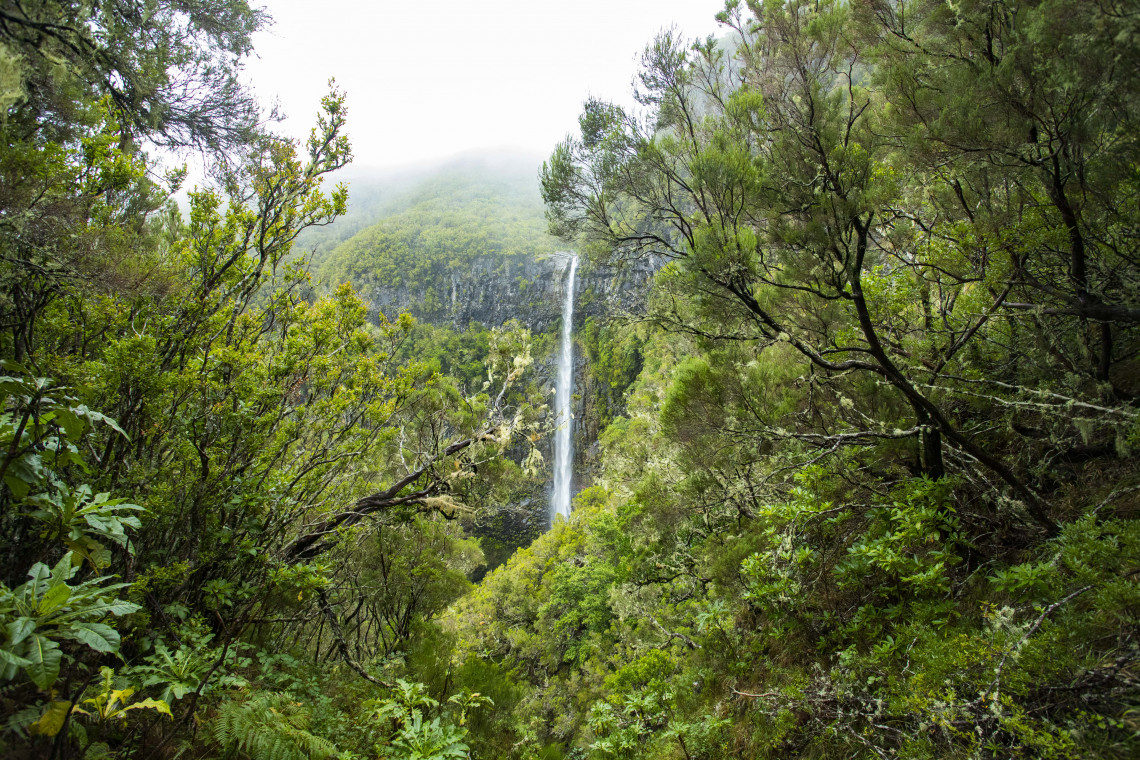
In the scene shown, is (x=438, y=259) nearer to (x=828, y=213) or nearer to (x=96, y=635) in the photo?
(x=828, y=213)

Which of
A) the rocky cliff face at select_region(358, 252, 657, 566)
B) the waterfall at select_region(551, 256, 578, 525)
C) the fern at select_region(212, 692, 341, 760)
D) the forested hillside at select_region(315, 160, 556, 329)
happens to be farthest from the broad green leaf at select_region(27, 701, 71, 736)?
the forested hillside at select_region(315, 160, 556, 329)

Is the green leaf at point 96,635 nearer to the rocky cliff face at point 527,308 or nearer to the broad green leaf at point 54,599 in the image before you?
the broad green leaf at point 54,599

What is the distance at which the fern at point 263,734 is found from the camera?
2.00 m

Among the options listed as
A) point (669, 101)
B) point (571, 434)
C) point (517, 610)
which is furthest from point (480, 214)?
point (669, 101)

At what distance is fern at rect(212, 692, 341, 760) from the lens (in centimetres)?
200

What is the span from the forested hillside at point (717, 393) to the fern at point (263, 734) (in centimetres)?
2

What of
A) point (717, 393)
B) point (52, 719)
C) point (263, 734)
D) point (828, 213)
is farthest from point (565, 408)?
point (52, 719)

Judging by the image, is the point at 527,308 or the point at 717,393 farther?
the point at 527,308

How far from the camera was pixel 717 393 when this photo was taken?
194 inches

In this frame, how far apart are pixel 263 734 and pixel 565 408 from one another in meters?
29.3

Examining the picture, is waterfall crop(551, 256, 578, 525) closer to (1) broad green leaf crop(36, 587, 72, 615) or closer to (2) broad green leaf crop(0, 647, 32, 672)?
(1) broad green leaf crop(36, 587, 72, 615)

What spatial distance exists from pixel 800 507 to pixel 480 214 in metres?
72.3

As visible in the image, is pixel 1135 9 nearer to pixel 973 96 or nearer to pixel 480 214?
pixel 973 96

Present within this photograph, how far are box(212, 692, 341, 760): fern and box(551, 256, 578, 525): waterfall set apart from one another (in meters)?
23.9
